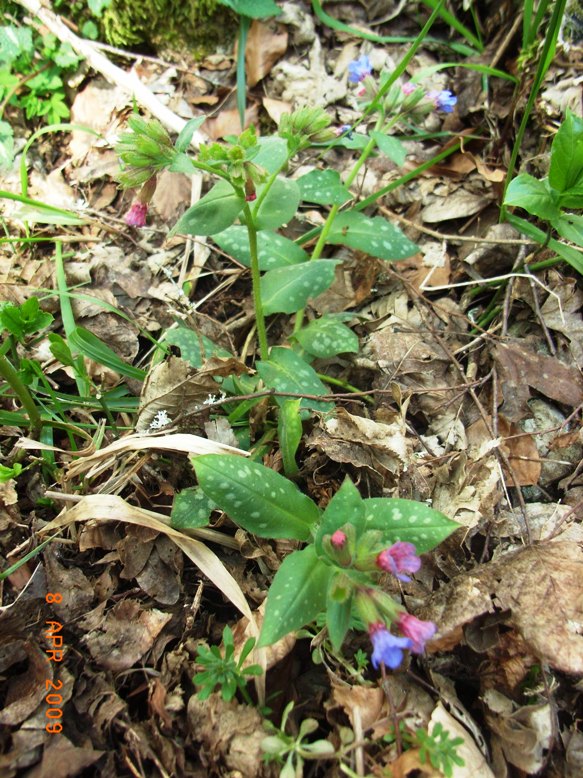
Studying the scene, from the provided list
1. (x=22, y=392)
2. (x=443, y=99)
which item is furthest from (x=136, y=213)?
(x=443, y=99)

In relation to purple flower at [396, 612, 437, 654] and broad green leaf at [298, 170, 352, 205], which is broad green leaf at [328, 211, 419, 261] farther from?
purple flower at [396, 612, 437, 654]

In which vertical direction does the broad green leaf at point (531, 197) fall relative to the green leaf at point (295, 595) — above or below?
above

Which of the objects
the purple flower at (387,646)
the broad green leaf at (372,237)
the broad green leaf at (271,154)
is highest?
the broad green leaf at (271,154)

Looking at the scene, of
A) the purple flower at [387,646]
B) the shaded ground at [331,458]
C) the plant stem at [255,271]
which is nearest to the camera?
the purple flower at [387,646]

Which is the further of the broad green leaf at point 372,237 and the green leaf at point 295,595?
the broad green leaf at point 372,237

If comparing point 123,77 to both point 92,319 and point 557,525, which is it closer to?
point 92,319

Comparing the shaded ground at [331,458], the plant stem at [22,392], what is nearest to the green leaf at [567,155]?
the shaded ground at [331,458]

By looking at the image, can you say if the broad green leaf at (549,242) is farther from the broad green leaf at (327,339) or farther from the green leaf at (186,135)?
the green leaf at (186,135)
